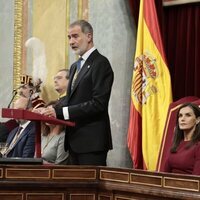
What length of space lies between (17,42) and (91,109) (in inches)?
136

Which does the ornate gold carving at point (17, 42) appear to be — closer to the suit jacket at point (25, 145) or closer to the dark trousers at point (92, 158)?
the suit jacket at point (25, 145)

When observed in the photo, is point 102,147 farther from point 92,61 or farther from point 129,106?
point 129,106

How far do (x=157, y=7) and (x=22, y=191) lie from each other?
2.57 meters

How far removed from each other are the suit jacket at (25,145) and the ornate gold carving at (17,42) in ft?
7.34

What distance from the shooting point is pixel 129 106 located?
6.00 metres

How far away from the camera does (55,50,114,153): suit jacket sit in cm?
425

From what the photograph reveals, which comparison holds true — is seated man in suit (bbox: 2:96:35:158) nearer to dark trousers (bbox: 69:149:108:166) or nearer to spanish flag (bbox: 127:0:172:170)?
dark trousers (bbox: 69:149:108:166)

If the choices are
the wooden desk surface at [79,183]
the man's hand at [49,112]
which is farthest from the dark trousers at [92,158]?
the man's hand at [49,112]

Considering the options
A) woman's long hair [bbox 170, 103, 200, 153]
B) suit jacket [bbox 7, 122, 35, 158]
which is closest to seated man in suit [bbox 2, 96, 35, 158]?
suit jacket [bbox 7, 122, 35, 158]

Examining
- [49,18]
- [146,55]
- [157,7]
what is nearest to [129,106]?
[146,55]

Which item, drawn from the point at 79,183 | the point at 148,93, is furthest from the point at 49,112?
the point at 148,93

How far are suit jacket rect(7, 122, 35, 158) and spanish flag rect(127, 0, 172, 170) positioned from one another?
40.0 inches

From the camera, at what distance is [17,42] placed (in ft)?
24.5

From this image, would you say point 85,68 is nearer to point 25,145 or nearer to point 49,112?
point 49,112
